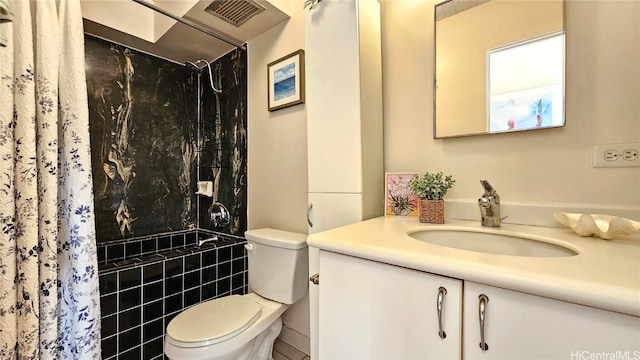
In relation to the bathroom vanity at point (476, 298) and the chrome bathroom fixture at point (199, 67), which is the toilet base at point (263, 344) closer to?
the bathroom vanity at point (476, 298)

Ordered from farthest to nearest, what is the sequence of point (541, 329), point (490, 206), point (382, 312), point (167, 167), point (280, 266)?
point (167, 167) → point (280, 266) → point (490, 206) → point (382, 312) → point (541, 329)

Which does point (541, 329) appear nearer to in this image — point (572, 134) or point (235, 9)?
point (572, 134)

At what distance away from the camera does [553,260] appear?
0.57m

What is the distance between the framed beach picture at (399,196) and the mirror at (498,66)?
257 mm

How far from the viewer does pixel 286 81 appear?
1.76 metres

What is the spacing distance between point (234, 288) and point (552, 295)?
1.93m

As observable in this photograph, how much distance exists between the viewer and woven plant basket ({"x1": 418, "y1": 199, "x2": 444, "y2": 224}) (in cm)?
107

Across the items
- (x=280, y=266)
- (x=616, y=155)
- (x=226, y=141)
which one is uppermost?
(x=226, y=141)

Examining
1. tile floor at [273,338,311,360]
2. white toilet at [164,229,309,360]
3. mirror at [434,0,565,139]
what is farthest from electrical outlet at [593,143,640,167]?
tile floor at [273,338,311,360]

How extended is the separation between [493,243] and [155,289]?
5.75ft

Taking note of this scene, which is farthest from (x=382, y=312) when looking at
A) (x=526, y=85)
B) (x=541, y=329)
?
(x=526, y=85)

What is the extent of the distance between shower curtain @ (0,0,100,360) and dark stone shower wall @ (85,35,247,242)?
3.02 feet

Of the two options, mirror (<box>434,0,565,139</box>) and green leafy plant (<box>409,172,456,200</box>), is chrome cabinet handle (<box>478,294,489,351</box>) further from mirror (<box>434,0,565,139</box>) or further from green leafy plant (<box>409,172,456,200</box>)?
mirror (<box>434,0,565,139</box>)

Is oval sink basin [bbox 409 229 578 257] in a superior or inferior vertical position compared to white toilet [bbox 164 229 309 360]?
superior
